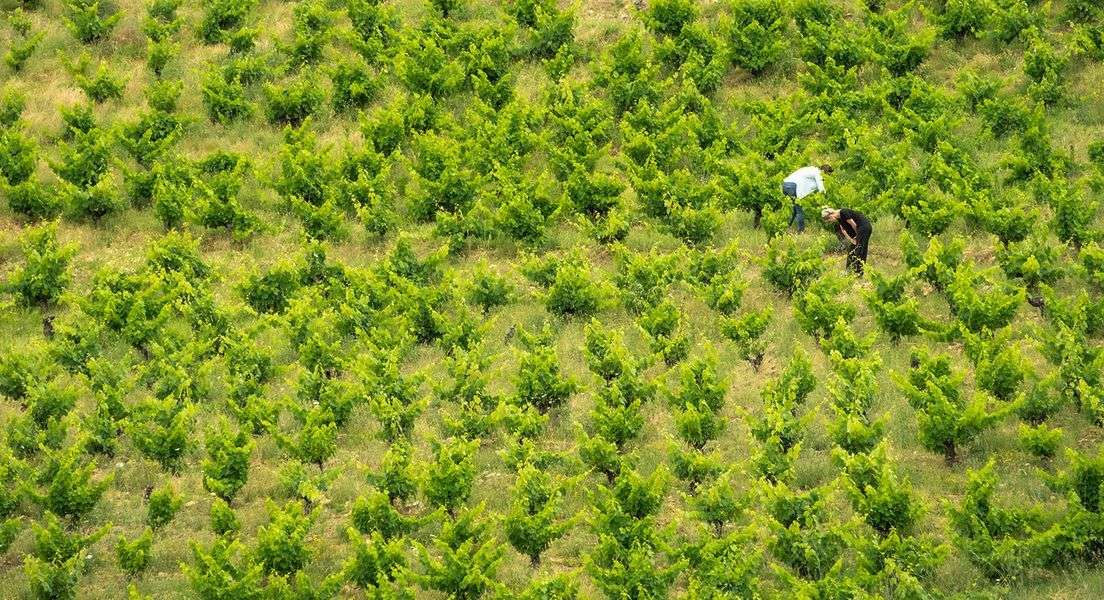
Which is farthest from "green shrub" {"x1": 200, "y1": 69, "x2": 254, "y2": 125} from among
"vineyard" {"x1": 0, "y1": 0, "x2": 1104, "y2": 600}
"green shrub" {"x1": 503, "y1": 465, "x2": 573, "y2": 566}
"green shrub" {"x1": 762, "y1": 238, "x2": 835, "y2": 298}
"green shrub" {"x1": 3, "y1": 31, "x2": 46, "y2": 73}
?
"green shrub" {"x1": 503, "y1": 465, "x2": 573, "y2": 566}

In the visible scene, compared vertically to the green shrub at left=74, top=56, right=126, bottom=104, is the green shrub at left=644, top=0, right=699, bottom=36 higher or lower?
lower

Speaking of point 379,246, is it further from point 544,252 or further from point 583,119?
point 583,119

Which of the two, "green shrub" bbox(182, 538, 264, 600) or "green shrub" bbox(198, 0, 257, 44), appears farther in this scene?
"green shrub" bbox(198, 0, 257, 44)

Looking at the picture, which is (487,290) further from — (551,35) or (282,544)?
(551,35)

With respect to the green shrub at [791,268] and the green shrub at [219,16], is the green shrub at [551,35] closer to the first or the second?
the green shrub at [219,16]

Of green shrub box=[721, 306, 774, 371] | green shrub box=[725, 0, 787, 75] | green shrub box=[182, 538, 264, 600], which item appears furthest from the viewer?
green shrub box=[725, 0, 787, 75]

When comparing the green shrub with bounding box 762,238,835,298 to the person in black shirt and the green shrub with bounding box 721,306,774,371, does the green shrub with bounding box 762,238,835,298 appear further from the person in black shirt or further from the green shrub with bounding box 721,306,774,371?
the green shrub with bounding box 721,306,774,371

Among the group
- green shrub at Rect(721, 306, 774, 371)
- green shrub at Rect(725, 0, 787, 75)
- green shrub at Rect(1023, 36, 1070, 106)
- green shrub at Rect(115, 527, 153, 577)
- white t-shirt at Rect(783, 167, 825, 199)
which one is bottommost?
green shrub at Rect(1023, 36, 1070, 106)

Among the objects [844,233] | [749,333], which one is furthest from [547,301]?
[844,233]
